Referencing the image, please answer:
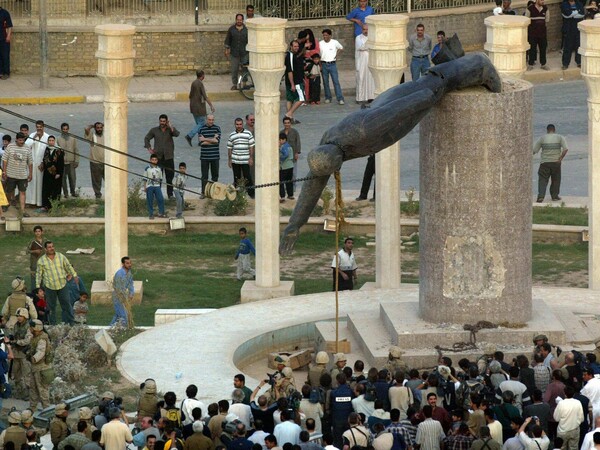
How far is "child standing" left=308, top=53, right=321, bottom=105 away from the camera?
126 feet

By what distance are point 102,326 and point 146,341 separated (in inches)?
44.8

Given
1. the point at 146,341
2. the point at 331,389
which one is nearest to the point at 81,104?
the point at 146,341

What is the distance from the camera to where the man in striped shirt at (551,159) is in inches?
1323

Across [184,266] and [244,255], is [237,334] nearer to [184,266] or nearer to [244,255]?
[244,255]

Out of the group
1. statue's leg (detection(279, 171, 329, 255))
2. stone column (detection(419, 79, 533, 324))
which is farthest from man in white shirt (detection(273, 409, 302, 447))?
stone column (detection(419, 79, 533, 324))

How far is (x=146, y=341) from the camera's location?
26.9 meters

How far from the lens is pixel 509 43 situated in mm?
29062

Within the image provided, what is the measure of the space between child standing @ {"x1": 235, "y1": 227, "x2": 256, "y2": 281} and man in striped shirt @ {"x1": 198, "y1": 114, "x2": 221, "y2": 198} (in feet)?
12.2

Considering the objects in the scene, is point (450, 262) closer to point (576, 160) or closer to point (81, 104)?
point (576, 160)

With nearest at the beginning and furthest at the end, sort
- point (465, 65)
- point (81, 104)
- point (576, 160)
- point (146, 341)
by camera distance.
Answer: point (465, 65) → point (146, 341) → point (576, 160) → point (81, 104)

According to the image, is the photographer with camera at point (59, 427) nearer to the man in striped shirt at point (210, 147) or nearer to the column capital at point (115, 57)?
the column capital at point (115, 57)

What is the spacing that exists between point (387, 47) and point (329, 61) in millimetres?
9984

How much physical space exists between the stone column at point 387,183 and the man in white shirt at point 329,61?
9.67 meters

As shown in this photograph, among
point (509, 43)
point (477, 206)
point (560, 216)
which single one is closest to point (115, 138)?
point (509, 43)
